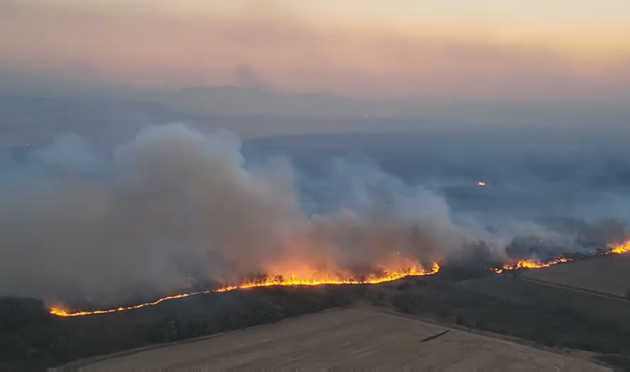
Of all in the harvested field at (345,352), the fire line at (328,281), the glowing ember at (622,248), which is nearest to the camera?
the harvested field at (345,352)

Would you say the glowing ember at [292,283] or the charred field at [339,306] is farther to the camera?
the glowing ember at [292,283]

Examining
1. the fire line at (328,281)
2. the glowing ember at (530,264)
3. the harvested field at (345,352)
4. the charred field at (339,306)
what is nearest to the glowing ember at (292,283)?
the fire line at (328,281)

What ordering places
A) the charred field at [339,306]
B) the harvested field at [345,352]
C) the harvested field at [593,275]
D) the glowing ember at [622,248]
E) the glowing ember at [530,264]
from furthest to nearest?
1. the glowing ember at [622,248]
2. the glowing ember at [530,264]
3. the harvested field at [593,275]
4. the charred field at [339,306]
5. the harvested field at [345,352]

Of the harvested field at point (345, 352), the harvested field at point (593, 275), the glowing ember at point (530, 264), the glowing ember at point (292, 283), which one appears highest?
the glowing ember at point (292, 283)

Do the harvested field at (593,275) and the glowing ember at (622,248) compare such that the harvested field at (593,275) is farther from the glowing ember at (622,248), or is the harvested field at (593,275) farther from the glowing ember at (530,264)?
the glowing ember at (622,248)

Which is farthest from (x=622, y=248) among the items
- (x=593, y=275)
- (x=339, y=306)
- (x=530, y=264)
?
(x=339, y=306)

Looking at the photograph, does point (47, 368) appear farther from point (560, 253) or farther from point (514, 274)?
point (560, 253)

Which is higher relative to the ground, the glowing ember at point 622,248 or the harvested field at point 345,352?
the glowing ember at point 622,248

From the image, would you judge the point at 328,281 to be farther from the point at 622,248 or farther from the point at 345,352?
the point at 622,248
